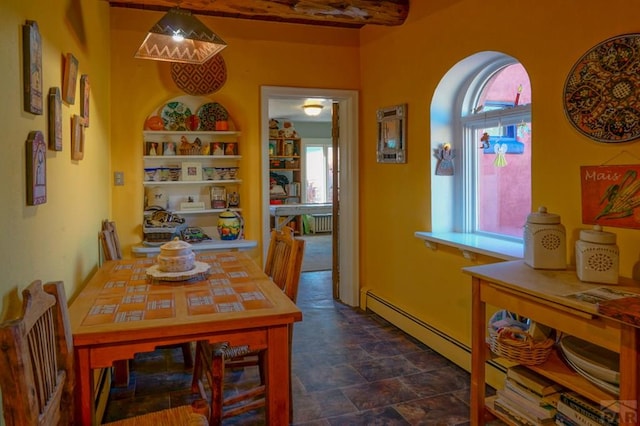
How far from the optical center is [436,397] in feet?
8.50

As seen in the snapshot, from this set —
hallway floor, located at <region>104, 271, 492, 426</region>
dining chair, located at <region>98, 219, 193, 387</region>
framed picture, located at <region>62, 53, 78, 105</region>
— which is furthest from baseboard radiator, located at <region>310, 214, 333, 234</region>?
framed picture, located at <region>62, 53, 78, 105</region>

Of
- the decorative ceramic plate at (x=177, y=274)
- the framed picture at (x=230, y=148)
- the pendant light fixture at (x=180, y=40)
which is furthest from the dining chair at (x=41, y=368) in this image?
the framed picture at (x=230, y=148)

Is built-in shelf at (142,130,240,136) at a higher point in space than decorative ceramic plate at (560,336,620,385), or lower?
higher

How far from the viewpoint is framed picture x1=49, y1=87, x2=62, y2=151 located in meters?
1.76

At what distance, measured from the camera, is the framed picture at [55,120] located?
1.76 m

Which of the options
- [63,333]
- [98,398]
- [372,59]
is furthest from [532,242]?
[372,59]

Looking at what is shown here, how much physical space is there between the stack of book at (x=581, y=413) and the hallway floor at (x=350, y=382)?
630 mm

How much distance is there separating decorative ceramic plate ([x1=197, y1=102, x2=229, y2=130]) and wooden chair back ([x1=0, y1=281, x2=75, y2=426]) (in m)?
2.62

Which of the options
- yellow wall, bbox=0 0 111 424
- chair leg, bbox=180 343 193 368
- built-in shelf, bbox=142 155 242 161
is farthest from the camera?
built-in shelf, bbox=142 155 242 161

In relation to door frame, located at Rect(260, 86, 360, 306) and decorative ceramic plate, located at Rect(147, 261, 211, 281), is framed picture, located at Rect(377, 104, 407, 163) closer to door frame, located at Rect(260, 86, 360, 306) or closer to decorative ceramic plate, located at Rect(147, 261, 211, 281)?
door frame, located at Rect(260, 86, 360, 306)

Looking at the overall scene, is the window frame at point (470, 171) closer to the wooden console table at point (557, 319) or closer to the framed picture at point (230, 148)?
the wooden console table at point (557, 319)

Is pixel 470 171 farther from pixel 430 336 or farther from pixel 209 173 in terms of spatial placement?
pixel 209 173

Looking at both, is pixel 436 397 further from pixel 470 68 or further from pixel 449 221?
pixel 470 68

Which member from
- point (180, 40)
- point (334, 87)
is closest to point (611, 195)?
point (180, 40)
